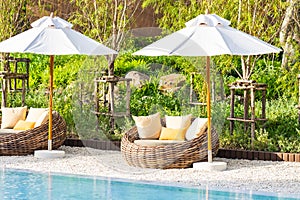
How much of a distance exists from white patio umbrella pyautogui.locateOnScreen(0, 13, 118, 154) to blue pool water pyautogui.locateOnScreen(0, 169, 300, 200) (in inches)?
79.0

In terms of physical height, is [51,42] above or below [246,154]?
above

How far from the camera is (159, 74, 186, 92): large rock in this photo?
1258 centimetres

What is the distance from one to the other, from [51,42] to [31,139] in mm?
1549

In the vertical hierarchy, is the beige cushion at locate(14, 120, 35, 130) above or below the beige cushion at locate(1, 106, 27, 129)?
below

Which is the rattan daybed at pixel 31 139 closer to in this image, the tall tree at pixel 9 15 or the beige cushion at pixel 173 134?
the beige cushion at pixel 173 134

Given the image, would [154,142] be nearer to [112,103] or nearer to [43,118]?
[43,118]

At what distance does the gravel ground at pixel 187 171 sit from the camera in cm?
894

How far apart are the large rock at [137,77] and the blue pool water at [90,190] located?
12.7 feet

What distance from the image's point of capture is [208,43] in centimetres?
973

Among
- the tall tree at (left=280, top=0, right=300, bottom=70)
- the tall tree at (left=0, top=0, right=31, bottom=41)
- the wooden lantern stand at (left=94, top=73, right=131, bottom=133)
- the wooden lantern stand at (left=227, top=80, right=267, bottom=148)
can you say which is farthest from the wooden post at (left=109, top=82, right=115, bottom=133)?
the tall tree at (left=0, top=0, right=31, bottom=41)

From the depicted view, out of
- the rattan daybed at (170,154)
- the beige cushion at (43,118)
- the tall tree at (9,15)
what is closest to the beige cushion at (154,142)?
A: the rattan daybed at (170,154)

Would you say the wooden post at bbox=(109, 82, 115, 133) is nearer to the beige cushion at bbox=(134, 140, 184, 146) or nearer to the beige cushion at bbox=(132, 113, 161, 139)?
the beige cushion at bbox=(132, 113, 161, 139)

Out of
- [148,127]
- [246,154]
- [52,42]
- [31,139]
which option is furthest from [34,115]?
[246,154]

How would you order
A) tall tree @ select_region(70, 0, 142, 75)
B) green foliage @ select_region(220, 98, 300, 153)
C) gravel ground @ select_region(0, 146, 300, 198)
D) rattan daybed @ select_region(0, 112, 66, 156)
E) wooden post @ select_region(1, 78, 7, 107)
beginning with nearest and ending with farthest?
gravel ground @ select_region(0, 146, 300, 198) < green foliage @ select_region(220, 98, 300, 153) < rattan daybed @ select_region(0, 112, 66, 156) < tall tree @ select_region(70, 0, 142, 75) < wooden post @ select_region(1, 78, 7, 107)
